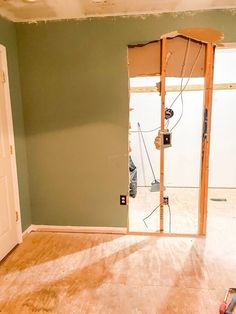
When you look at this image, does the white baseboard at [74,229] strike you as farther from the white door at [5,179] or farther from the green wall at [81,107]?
the white door at [5,179]

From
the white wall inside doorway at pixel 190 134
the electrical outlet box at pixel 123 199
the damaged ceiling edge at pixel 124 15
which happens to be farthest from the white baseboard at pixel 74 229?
the damaged ceiling edge at pixel 124 15

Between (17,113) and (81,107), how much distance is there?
710 millimetres

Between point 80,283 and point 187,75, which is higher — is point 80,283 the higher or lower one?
the lower one

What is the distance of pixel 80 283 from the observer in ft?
6.98

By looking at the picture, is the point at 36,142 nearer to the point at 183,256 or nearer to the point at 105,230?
the point at 105,230

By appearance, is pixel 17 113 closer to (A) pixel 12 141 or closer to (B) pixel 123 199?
(A) pixel 12 141

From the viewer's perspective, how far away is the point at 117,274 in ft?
7.37

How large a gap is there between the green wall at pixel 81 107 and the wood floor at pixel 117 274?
399 mm

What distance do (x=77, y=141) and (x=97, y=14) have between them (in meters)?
1.35

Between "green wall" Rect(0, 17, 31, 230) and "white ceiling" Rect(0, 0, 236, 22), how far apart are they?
6.8 inches

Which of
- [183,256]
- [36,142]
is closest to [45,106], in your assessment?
[36,142]

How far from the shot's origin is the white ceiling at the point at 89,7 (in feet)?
7.64

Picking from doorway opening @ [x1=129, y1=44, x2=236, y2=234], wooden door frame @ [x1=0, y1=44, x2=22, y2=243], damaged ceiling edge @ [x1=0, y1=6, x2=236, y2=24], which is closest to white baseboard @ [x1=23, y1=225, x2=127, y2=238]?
wooden door frame @ [x1=0, y1=44, x2=22, y2=243]

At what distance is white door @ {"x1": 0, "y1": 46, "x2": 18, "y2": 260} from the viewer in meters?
2.51
